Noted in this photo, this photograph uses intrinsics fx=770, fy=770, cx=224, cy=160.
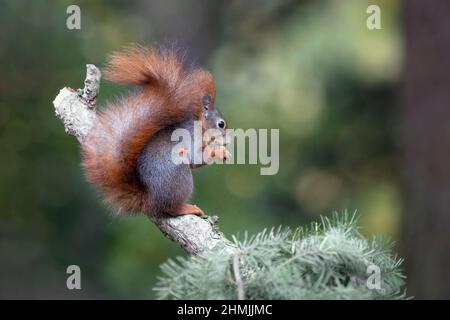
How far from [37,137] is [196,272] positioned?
4669mm

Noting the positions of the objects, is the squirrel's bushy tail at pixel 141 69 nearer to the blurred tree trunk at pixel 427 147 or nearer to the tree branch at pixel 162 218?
the tree branch at pixel 162 218

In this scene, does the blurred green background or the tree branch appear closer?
the tree branch

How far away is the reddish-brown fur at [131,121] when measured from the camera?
2.82 m

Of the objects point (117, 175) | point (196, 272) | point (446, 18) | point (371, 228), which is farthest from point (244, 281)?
point (371, 228)

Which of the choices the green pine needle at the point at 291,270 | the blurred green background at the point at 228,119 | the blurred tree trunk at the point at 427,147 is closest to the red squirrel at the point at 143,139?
the green pine needle at the point at 291,270

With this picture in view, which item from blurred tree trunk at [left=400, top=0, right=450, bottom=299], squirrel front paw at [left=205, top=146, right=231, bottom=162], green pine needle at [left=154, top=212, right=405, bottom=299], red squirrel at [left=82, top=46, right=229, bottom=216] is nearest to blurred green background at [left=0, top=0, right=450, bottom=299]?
blurred tree trunk at [left=400, top=0, right=450, bottom=299]

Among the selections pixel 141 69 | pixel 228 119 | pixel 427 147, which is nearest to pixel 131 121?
pixel 141 69

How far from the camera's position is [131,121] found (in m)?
2.84

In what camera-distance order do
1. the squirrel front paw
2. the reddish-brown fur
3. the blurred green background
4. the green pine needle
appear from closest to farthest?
the green pine needle < the reddish-brown fur < the squirrel front paw < the blurred green background

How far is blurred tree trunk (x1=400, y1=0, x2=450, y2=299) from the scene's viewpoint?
447 cm

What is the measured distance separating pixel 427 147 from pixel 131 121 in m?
2.38

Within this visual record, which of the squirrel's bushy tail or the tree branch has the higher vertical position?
the squirrel's bushy tail

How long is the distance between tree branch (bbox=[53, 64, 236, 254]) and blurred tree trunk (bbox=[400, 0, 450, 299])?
7.02 feet

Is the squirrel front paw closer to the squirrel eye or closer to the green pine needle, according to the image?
the squirrel eye
